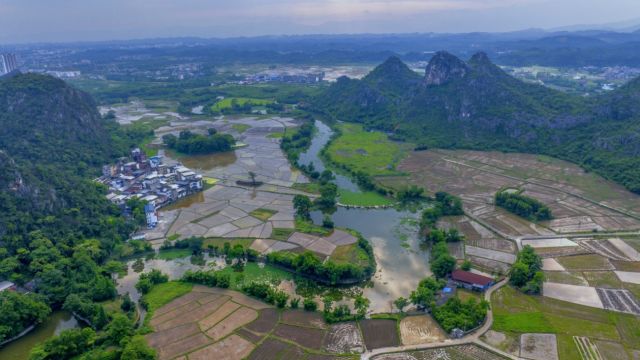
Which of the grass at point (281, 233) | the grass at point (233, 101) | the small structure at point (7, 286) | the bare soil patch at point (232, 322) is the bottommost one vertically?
the bare soil patch at point (232, 322)

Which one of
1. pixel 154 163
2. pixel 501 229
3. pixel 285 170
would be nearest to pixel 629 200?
pixel 501 229

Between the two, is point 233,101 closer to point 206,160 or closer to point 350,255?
point 206,160

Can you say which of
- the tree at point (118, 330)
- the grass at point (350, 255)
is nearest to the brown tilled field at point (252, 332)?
the tree at point (118, 330)

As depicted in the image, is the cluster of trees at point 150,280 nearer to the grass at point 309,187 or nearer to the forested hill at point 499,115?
the grass at point 309,187

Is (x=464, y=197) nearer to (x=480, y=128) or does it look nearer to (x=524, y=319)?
(x=524, y=319)

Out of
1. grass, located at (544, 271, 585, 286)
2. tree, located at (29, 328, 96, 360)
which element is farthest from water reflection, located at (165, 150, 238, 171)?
grass, located at (544, 271, 585, 286)
